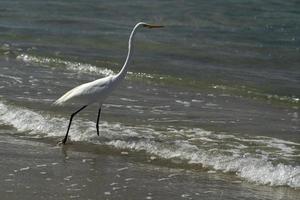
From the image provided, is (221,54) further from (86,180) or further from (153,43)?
(86,180)

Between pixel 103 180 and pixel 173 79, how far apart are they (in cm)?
686

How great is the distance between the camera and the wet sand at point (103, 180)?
6.57 meters

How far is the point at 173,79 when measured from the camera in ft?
45.1

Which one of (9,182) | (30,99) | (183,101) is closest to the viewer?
(9,182)

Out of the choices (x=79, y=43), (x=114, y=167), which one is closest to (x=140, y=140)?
(x=114, y=167)

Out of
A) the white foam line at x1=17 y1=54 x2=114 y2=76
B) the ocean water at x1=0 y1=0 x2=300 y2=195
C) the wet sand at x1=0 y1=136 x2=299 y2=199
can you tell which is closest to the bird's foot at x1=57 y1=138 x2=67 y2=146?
the ocean water at x1=0 y1=0 x2=300 y2=195

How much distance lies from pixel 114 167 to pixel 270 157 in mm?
1844

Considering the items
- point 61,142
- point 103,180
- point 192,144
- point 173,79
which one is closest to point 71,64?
point 173,79

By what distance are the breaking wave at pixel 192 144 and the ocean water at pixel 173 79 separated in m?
0.01

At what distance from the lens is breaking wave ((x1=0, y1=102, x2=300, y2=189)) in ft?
24.4

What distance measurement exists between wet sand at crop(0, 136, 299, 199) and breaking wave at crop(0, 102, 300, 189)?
274 millimetres

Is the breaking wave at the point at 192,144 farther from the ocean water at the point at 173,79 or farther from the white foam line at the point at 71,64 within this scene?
the white foam line at the point at 71,64

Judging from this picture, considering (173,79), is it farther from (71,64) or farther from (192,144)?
(192,144)

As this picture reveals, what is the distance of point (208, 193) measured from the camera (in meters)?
6.73
